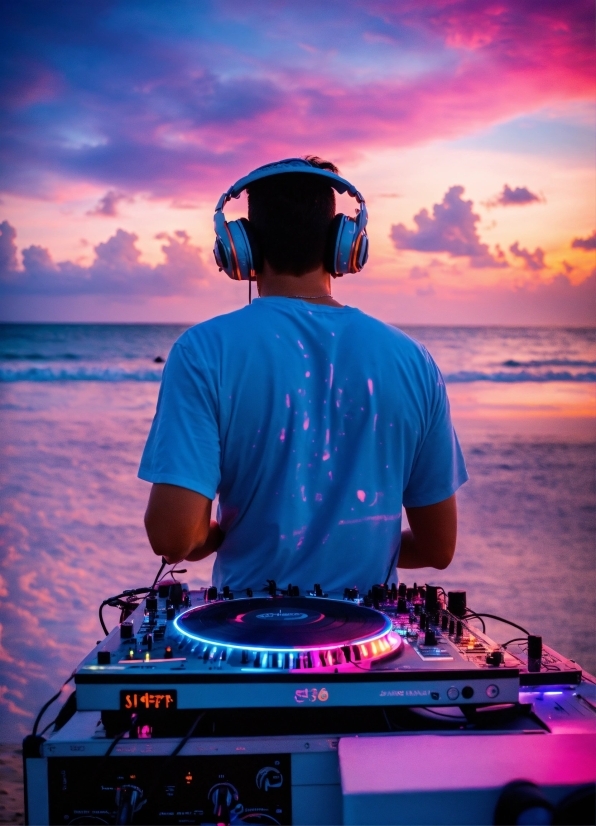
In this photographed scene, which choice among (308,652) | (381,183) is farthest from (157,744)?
(381,183)

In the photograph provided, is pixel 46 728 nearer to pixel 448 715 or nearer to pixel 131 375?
pixel 448 715

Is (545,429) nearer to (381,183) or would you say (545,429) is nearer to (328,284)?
(381,183)

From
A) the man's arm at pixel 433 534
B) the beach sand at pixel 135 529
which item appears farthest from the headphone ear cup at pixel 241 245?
the beach sand at pixel 135 529

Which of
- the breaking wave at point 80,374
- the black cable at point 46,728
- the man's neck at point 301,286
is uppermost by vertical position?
the man's neck at point 301,286

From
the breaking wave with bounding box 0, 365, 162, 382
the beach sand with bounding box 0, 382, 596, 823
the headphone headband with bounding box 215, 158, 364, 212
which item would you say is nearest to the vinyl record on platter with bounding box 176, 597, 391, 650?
the headphone headband with bounding box 215, 158, 364, 212

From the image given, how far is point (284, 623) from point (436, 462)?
0.68 metres

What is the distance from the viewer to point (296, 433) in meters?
1.41

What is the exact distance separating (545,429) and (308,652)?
10.1m

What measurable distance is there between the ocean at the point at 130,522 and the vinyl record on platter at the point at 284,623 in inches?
88.4

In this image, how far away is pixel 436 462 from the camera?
1562 millimetres

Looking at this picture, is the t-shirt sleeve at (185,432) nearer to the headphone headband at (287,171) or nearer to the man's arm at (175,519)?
the man's arm at (175,519)

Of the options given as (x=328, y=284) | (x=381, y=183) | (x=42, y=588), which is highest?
(x=381, y=183)

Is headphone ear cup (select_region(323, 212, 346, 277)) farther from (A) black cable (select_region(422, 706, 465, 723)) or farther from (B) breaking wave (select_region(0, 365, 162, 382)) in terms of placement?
(B) breaking wave (select_region(0, 365, 162, 382))

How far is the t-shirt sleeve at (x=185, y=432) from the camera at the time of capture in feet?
4.23
